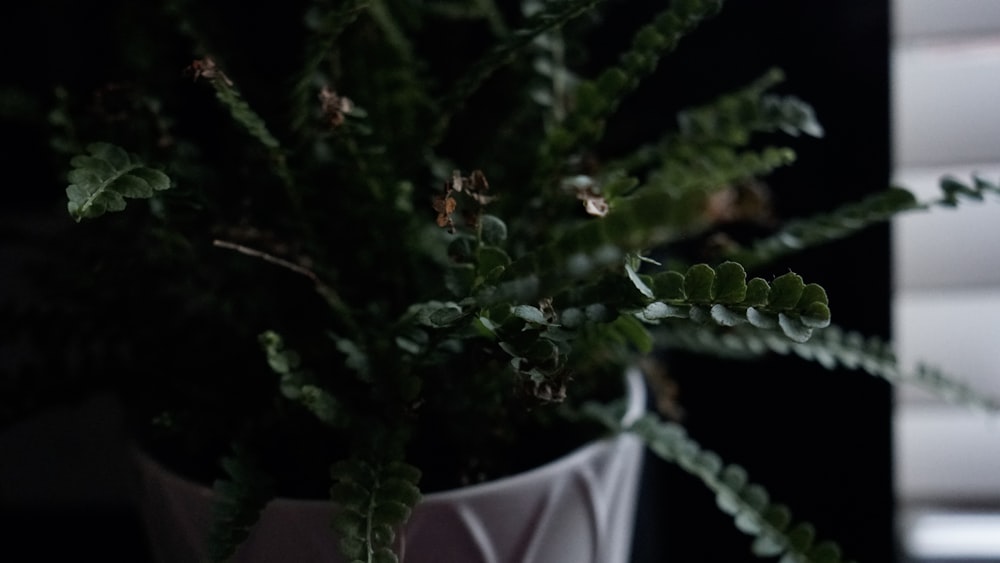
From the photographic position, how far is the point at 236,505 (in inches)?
17.9

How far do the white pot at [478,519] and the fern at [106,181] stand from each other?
17cm

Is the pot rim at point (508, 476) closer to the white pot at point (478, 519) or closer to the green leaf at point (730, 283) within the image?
the white pot at point (478, 519)

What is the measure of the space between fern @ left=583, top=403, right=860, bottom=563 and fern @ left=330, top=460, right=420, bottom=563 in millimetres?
149

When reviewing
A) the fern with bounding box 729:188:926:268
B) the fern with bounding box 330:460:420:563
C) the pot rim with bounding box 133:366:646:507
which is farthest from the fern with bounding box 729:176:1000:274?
the fern with bounding box 330:460:420:563

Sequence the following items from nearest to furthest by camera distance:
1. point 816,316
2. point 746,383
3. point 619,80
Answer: point 816,316, point 619,80, point 746,383

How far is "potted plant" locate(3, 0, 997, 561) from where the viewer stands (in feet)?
1.36

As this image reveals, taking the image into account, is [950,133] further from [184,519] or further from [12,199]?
[12,199]

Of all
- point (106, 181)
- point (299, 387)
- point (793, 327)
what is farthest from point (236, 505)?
point (793, 327)

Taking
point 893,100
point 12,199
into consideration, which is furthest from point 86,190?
point 893,100

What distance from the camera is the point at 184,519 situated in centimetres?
51

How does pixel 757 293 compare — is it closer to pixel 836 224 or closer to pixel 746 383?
pixel 836 224

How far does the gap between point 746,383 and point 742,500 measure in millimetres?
271

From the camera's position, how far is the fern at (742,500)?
0.48 metres

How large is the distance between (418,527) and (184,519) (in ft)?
0.45
